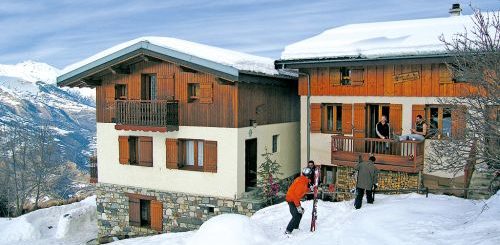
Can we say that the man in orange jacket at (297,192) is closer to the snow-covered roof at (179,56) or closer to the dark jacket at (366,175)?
the dark jacket at (366,175)

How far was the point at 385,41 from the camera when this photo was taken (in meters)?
18.2

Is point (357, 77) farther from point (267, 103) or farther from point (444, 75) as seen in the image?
point (267, 103)

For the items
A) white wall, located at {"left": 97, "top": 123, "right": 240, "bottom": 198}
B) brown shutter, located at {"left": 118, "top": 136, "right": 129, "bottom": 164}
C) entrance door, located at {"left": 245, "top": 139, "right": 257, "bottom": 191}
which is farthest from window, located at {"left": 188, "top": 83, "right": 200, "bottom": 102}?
brown shutter, located at {"left": 118, "top": 136, "right": 129, "bottom": 164}

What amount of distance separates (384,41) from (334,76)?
8.04ft

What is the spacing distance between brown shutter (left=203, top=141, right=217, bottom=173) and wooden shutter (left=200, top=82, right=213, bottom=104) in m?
1.72

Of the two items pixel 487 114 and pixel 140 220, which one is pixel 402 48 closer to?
pixel 487 114

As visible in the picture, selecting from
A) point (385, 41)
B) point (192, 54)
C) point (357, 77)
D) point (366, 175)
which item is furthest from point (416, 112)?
point (192, 54)

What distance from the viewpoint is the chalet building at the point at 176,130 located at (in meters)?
18.2

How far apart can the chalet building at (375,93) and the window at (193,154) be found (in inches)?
182

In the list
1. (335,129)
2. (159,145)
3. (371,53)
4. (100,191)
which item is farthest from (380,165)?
(100,191)

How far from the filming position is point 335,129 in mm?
19531

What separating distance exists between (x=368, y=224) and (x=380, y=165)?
5660 mm

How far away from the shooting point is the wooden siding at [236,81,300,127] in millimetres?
18594

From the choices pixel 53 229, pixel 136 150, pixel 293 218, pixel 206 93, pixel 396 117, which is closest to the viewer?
pixel 293 218
